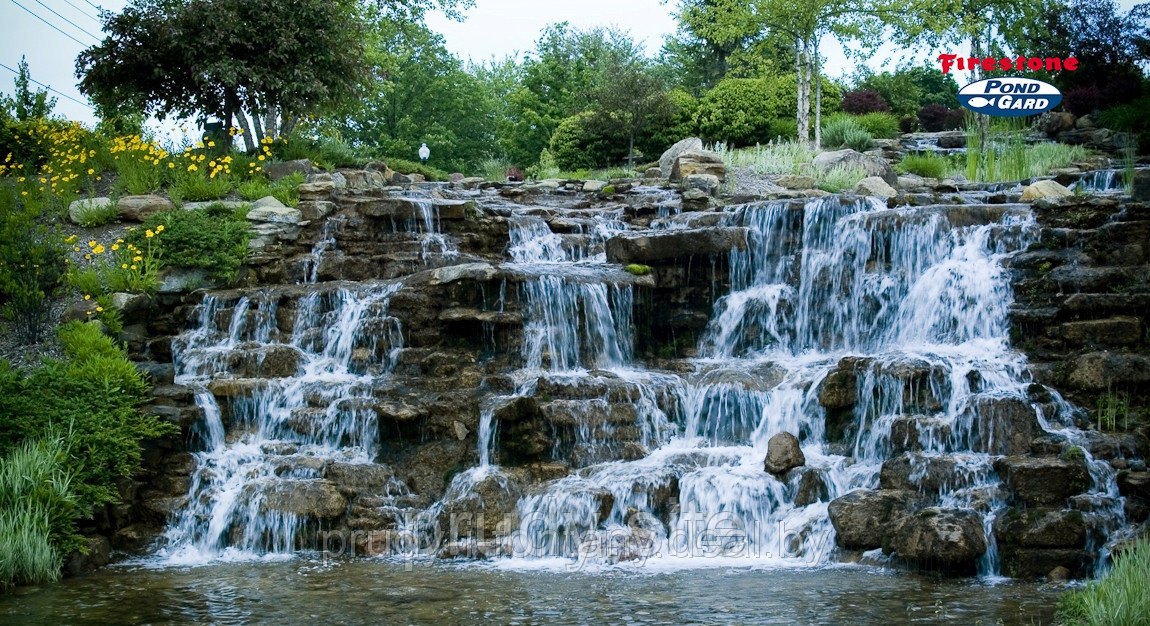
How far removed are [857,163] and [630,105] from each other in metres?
7.29

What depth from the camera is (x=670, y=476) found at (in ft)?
31.3

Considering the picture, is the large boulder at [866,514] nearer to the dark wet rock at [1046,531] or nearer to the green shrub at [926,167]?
the dark wet rock at [1046,531]

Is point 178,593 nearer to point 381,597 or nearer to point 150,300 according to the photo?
point 381,597

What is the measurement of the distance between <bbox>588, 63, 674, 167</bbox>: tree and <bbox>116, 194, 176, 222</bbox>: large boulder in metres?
12.9

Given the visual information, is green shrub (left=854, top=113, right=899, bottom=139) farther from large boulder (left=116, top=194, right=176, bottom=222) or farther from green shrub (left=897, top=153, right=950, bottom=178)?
large boulder (left=116, top=194, right=176, bottom=222)

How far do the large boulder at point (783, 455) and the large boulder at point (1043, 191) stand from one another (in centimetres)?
750

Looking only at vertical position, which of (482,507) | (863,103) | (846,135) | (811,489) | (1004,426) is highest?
(863,103)

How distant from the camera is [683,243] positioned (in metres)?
13.2

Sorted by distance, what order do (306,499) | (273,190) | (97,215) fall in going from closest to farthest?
(306,499) → (97,215) → (273,190)

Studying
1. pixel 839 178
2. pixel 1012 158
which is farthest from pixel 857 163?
pixel 1012 158

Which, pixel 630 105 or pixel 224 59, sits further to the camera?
pixel 630 105

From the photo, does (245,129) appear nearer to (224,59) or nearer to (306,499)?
(224,59)

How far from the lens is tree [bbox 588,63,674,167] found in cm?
2533

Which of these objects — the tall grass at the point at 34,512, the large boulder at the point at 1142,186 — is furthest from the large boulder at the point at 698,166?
the tall grass at the point at 34,512
